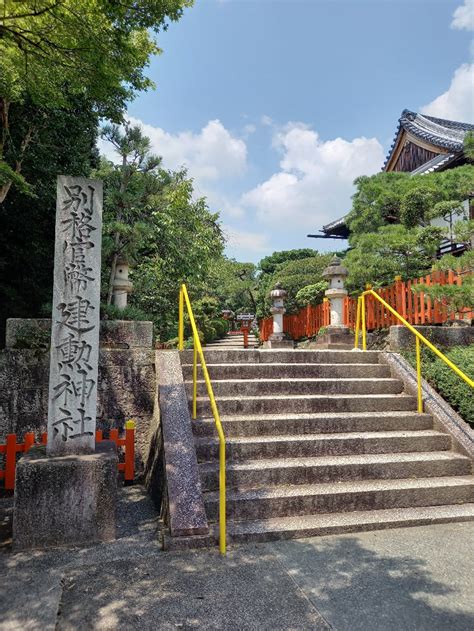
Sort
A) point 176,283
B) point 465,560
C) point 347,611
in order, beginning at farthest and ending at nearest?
point 176,283 → point 465,560 → point 347,611

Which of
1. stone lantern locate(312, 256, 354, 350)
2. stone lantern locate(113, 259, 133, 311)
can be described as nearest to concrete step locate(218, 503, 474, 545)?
stone lantern locate(113, 259, 133, 311)

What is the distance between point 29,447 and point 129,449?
1071 mm

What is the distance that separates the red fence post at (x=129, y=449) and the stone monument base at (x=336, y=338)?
540cm

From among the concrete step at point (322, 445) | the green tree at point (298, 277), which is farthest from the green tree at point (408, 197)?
the concrete step at point (322, 445)

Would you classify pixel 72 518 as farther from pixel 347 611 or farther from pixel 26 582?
pixel 347 611

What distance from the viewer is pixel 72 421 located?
362cm

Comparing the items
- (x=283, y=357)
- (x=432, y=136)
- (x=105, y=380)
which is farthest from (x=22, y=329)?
(x=432, y=136)

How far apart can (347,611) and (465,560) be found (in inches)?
46.7

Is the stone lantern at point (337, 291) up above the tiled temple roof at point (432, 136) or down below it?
below

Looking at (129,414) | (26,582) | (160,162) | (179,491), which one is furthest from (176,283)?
(26,582)

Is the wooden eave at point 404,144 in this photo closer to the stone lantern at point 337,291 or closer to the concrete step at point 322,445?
the stone lantern at point 337,291

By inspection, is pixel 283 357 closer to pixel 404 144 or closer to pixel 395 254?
pixel 395 254

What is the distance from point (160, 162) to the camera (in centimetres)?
1127

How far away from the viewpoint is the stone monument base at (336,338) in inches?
358
